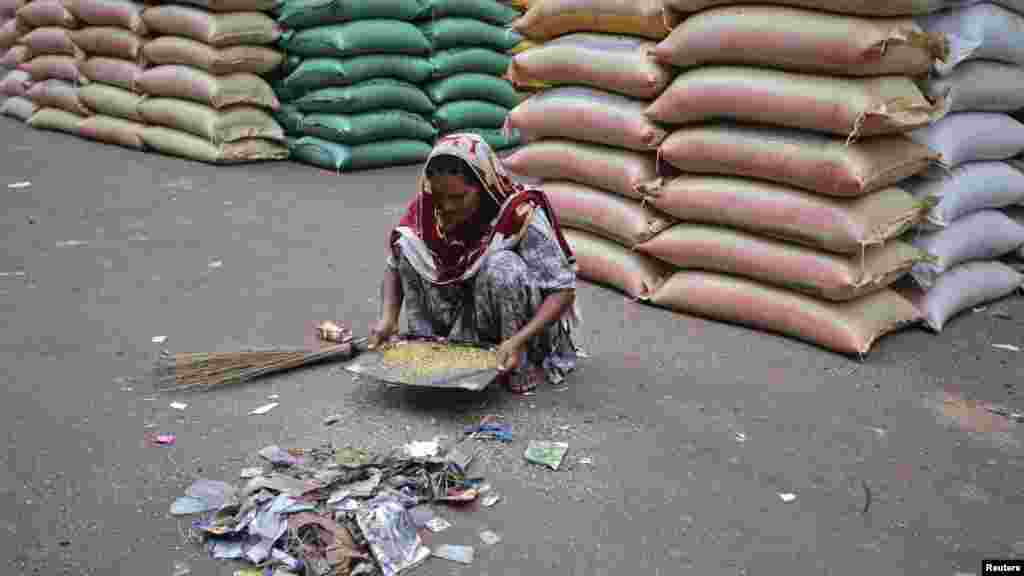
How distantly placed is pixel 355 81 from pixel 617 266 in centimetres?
354

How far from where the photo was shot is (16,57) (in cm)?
961

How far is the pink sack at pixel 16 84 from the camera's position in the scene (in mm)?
9422

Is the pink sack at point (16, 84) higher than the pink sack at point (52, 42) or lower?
lower

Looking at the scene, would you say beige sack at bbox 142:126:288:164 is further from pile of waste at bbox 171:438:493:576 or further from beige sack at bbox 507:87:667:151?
pile of waste at bbox 171:438:493:576

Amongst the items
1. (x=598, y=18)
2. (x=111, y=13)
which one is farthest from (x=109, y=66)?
(x=598, y=18)

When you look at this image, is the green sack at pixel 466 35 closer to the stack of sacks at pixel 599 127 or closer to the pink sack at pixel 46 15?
the stack of sacks at pixel 599 127

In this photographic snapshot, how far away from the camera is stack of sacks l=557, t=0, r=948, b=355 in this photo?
396 centimetres

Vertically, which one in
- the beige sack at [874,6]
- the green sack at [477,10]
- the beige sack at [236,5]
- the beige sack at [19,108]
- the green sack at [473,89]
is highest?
the beige sack at [236,5]

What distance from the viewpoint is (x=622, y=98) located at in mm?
4781

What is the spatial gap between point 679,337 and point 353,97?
403 cm

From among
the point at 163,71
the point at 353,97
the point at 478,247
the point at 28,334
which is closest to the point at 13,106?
the point at 163,71

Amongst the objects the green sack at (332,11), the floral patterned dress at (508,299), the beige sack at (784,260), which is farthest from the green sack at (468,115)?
the floral patterned dress at (508,299)

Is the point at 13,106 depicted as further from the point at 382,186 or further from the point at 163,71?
the point at 382,186

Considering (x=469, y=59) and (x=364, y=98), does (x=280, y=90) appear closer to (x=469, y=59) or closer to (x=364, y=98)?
(x=364, y=98)
